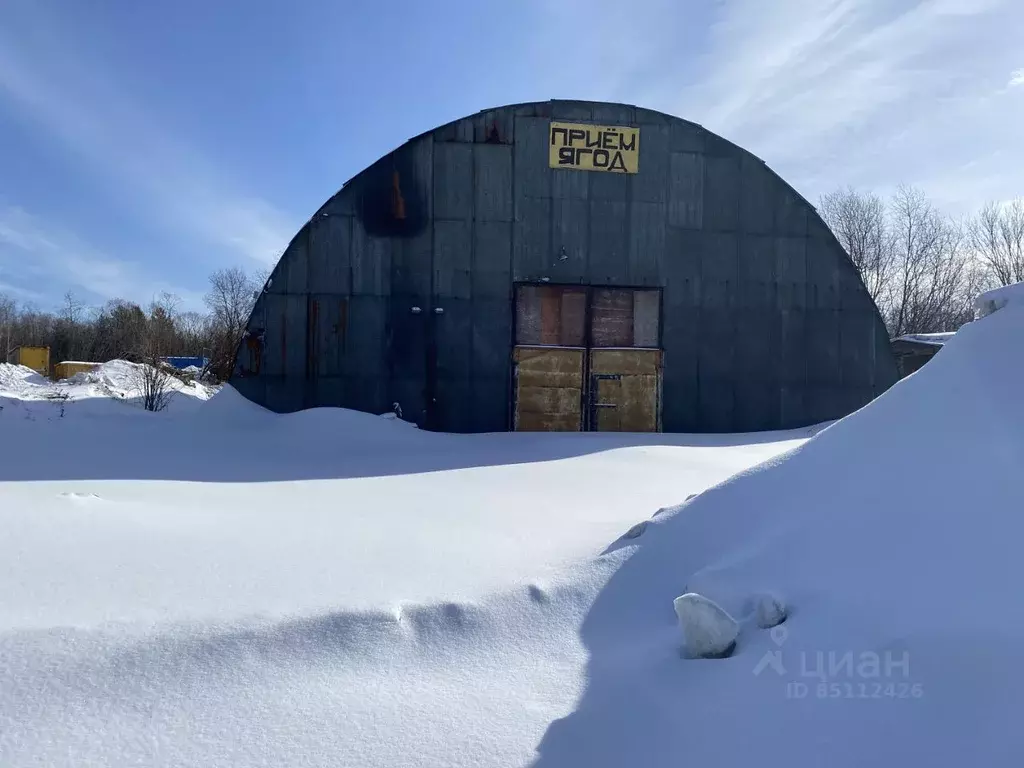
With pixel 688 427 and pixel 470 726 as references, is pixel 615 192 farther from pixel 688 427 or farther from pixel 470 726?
pixel 470 726

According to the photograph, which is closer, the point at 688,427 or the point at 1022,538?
the point at 1022,538

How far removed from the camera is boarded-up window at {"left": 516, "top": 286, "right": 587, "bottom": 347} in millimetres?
12195

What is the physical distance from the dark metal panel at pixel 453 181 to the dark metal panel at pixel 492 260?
1.55ft

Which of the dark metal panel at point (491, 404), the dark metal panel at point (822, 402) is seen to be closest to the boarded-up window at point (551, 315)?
the dark metal panel at point (491, 404)

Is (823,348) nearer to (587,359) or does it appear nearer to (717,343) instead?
(717,343)

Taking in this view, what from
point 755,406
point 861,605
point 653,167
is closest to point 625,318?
point 653,167

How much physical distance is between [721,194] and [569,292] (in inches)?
146

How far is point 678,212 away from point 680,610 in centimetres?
1104

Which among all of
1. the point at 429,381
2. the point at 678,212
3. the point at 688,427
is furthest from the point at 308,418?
the point at 678,212

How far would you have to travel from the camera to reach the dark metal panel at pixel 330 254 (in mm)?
11781

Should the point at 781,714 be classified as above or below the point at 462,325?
below

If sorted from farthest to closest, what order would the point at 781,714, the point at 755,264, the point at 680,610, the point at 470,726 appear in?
1. the point at 755,264
2. the point at 680,610
3. the point at 470,726
4. the point at 781,714

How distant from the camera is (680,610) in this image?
269 cm

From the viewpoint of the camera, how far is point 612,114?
12297 mm
